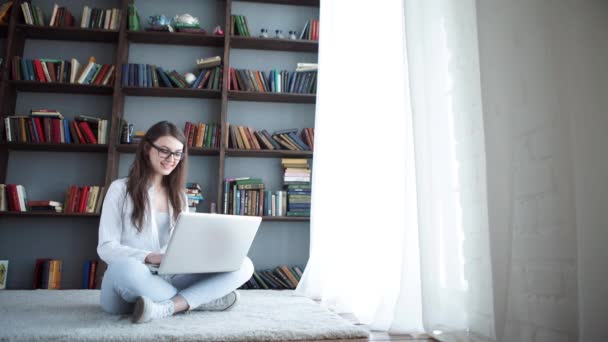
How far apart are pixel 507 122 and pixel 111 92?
10.2 ft

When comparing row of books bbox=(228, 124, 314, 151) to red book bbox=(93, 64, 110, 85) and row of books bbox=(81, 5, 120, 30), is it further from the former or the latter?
row of books bbox=(81, 5, 120, 30)

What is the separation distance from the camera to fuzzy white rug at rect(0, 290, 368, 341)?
1371 millimetres

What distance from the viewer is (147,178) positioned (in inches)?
78.2

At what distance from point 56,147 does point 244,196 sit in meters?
1.43

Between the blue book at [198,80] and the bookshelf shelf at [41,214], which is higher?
the blue book at [198,80]

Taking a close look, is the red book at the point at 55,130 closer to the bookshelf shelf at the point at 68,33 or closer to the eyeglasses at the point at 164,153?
the bookshelf shelf at the point at 68,33

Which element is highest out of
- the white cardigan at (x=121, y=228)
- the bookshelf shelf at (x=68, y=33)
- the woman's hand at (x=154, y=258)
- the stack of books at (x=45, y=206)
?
the bookshelf shelf at (x=68, y=33)

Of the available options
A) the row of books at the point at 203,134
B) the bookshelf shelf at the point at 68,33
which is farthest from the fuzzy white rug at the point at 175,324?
the bookshelf shelf at the point at 68,33

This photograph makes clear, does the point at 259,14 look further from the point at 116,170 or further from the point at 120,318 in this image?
the point at 120,318

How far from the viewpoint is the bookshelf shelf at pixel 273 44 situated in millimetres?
3475

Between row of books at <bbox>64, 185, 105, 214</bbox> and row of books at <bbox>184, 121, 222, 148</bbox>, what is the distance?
2.38 feet

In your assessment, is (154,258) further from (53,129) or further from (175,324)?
(53,129)

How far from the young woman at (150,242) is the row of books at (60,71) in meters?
1.62

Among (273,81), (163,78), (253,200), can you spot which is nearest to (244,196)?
(253,200)
